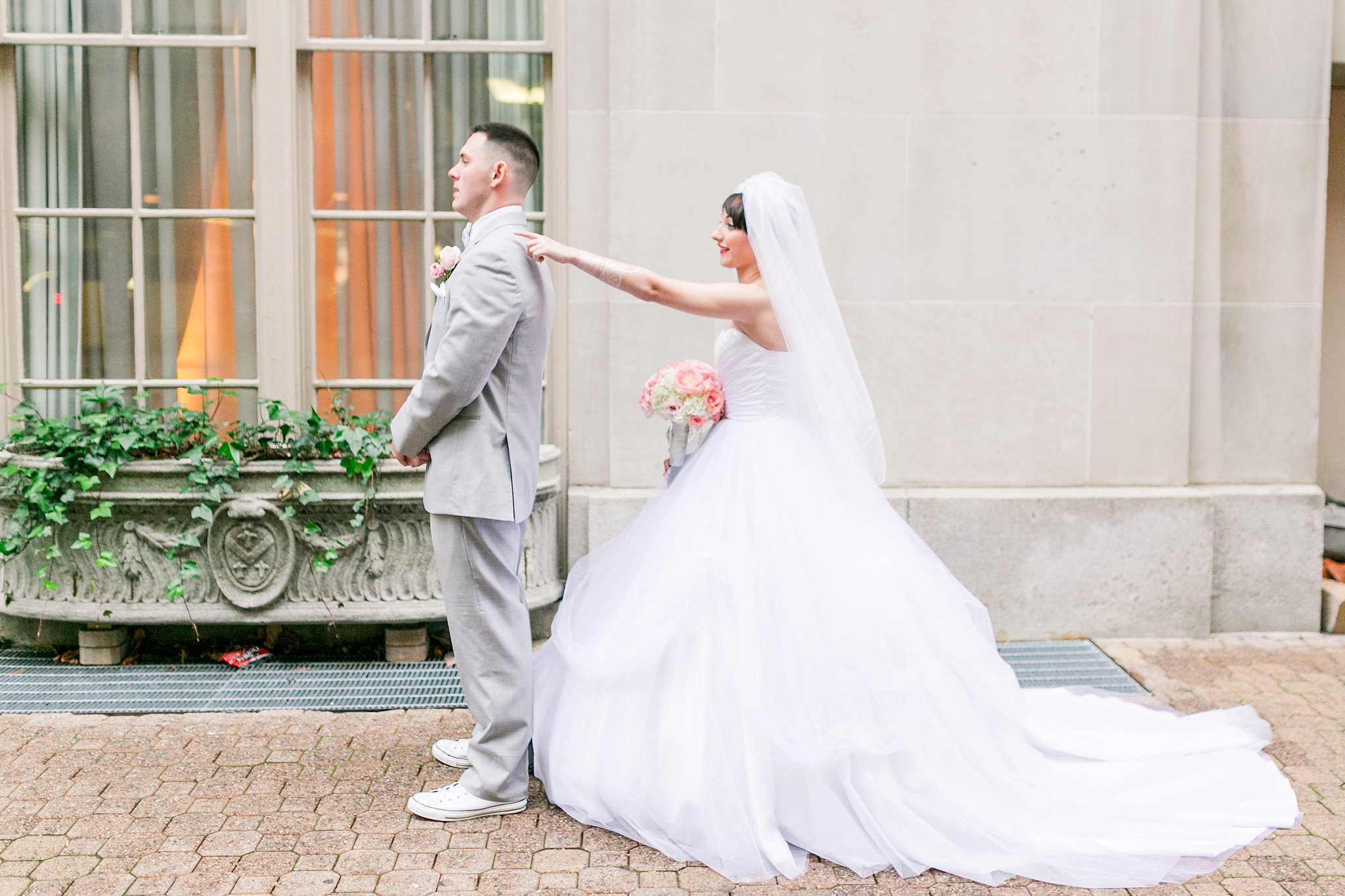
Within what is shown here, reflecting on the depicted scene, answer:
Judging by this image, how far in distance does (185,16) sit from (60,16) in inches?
24.5

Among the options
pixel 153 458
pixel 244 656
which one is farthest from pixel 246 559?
pixel 153 458

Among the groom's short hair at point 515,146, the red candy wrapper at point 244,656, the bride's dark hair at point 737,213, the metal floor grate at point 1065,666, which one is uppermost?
the groom's short hair at point 515,146

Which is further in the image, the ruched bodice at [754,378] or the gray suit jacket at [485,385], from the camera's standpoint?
the ruched bodice at [754,378]

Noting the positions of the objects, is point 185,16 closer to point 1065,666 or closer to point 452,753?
point 452,753

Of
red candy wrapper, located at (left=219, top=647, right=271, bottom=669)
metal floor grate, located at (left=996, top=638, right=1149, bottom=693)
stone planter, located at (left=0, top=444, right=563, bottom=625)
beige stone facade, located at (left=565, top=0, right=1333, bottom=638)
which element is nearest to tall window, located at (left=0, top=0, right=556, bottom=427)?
beige stone facade, located at (left=565, top=0, right=1333, bottom=638)

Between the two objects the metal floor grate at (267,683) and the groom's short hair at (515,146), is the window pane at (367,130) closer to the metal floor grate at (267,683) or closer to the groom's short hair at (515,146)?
the groom's short hair at (515,146)

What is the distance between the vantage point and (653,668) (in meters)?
3.73

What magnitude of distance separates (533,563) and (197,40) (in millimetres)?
3173

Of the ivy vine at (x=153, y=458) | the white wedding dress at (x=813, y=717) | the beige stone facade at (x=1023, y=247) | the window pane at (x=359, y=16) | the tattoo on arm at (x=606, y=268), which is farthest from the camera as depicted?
the window pane at (x=359, y=16)

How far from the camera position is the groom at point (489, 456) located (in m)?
3.65

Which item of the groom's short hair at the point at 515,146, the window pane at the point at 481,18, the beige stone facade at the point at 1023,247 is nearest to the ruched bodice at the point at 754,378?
the groom's short hair at the point at 515,146

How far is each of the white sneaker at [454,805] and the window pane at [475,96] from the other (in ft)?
10.8

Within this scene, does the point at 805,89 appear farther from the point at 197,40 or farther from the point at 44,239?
the point at 44,239

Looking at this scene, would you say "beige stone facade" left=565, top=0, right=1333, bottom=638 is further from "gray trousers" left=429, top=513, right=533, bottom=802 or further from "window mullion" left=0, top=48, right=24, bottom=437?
"window mullion" left=0, top=48, right=24, bottom=437
